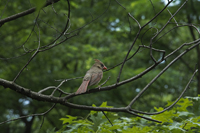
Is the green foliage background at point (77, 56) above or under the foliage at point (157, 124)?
above

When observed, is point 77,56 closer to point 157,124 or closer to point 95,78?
point 95,78

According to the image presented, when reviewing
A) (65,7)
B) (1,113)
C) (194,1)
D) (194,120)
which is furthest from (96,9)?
(194,120)

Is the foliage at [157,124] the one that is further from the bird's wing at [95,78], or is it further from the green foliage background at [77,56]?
the green foliage background at [77,56]

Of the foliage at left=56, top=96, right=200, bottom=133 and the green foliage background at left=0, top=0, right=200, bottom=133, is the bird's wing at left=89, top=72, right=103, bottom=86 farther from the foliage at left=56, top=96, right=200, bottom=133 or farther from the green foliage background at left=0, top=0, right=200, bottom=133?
the green foliage background at left=0, top=0, right=200, bottom=133

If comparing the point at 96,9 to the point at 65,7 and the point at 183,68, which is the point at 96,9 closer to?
the point at 65,7

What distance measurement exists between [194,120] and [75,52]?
586 centimetres

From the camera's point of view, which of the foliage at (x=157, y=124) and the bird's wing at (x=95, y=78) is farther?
the bird's wing at (x=95, y=78)

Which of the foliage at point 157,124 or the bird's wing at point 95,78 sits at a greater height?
the bird's wing at point 95,78

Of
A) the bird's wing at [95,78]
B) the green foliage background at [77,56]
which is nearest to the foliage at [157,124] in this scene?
the bird's wing at [95,78]

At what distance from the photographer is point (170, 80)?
8.18 meters

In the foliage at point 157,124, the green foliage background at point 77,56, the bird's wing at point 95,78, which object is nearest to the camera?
the foliage at point 157,124

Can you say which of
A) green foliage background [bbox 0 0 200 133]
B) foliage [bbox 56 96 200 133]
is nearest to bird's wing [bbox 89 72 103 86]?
foliage [bbox 56 96 200 133]

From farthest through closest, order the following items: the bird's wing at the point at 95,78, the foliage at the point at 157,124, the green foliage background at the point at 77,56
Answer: the green foliage background at the point at 77,56
the bird's wing at the point at 95,78
the foliage at the point at 157,124

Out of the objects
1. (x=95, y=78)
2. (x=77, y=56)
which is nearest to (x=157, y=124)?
(x=95, y=78)
